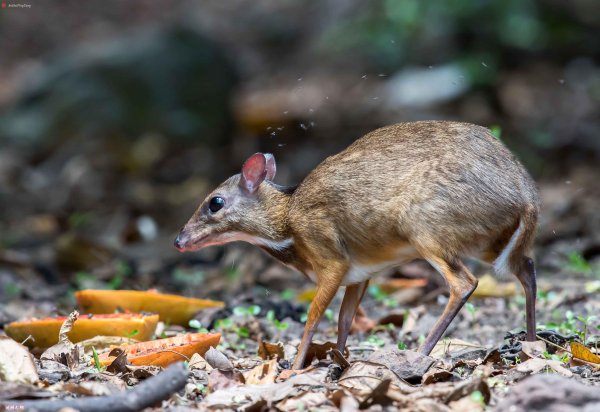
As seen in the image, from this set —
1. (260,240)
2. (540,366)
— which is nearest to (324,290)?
(260,240)

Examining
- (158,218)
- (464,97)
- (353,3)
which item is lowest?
(158,218)

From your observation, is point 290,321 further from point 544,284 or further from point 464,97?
point 464,97

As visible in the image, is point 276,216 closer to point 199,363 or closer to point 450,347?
point 199,363

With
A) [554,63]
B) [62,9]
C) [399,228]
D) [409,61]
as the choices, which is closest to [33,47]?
[62,9]

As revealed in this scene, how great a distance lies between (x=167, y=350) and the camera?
506 centimetres

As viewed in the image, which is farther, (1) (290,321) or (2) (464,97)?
(2) (464,97)

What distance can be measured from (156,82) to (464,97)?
16.6 ft

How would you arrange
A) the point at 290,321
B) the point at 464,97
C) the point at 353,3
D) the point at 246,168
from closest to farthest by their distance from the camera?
1. the point at 246,168
2. the point at 290,321
3. the point at 464,97
4. the point at 353,3

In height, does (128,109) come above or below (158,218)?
above

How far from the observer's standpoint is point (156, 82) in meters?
15.0

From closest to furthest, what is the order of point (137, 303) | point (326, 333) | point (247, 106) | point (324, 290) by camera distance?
point (324, 290) → point (137, 303) → point (326, 333) → point (247, 106)

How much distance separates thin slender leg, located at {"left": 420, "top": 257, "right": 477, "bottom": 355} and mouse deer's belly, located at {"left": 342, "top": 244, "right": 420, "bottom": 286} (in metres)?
0.27

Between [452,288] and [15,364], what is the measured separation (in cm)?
233

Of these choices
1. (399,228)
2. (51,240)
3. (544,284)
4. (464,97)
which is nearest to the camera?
(399,228)
